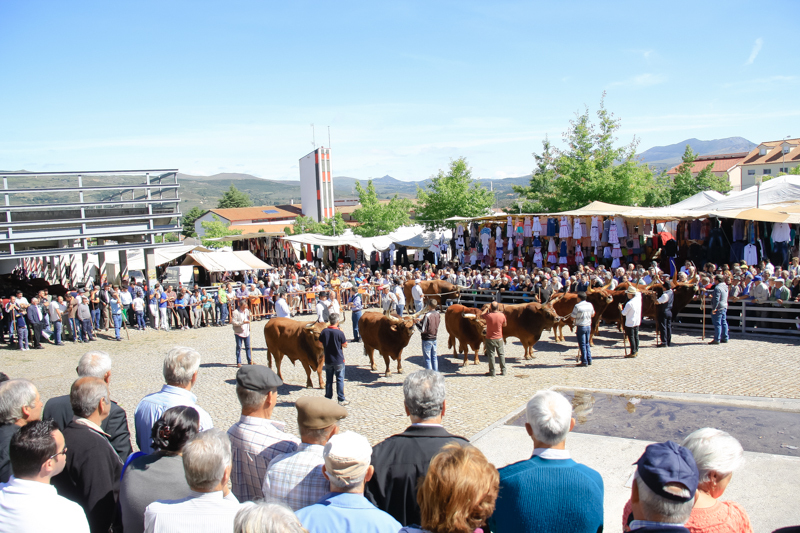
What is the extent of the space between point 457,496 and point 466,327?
9.83 metres

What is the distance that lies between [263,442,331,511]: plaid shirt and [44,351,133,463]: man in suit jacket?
5.79 feet

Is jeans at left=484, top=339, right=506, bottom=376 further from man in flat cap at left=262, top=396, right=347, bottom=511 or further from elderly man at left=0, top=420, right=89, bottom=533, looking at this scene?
elderly man at left=0, top=420, right=89, bottom=533

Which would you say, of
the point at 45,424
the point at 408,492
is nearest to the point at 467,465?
the point at 408,492

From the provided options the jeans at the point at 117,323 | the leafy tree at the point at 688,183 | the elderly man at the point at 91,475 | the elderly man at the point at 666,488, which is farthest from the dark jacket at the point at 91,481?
the leafy tree at the point at 688,183

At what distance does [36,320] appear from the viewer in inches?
645

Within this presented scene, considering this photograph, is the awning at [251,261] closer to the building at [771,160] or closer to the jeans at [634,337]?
the jeans at [634,337]

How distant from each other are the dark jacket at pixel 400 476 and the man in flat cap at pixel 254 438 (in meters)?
0.73

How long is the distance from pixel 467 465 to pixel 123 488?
7.27ft

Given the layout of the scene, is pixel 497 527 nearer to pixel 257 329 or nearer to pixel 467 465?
pixel 467 465

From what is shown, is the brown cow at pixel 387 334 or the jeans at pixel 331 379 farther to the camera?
the brown cow at pixel 387 334

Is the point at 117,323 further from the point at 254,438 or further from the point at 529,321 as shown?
the point at 254,438

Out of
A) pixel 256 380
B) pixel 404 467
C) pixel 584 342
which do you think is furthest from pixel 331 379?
pixel 404 467

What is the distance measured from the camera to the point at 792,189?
19.9 meters

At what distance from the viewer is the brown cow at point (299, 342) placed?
10.8m
